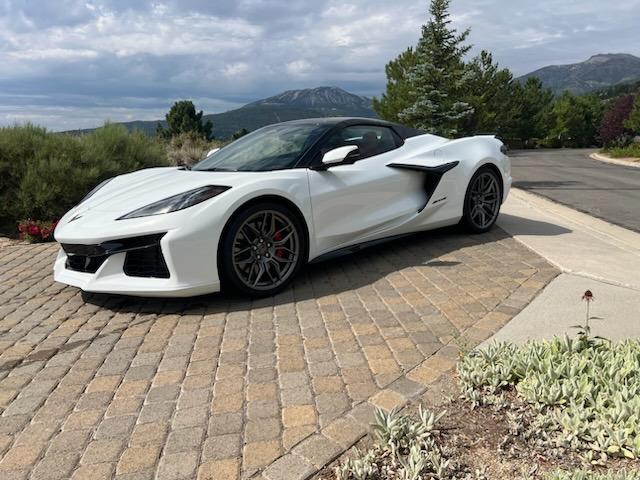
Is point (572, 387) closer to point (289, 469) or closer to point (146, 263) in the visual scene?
point (289, 469)

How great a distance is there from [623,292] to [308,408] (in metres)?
2.62

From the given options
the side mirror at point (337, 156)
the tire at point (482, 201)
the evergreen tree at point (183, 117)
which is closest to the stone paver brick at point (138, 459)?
the side mirror at point (337, 156)

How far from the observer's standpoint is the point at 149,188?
3.96 metres

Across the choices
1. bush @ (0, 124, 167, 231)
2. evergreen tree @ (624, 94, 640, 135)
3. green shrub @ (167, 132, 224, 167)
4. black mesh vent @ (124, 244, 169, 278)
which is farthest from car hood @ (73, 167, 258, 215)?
evergreen tree @ (624, 94, 640, 135)

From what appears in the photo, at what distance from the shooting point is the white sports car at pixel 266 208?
135 inches

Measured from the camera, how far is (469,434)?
2076 mm

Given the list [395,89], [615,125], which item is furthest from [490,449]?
[615,125]

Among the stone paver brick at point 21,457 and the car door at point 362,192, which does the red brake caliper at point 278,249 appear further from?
the stone paver brick at point 21,457

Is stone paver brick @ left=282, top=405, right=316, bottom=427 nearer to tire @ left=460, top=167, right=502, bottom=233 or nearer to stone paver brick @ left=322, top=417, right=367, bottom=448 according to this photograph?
stone paver brick @ left=322, top=417, right=367, bottom=448

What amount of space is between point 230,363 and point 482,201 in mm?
3683

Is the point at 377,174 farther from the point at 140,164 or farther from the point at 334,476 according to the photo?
the point at 140,164

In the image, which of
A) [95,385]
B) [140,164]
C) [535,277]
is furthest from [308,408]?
[140,164]

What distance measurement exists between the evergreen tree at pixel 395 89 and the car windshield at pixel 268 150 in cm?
1166

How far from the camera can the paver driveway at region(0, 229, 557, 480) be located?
6.73 ft
